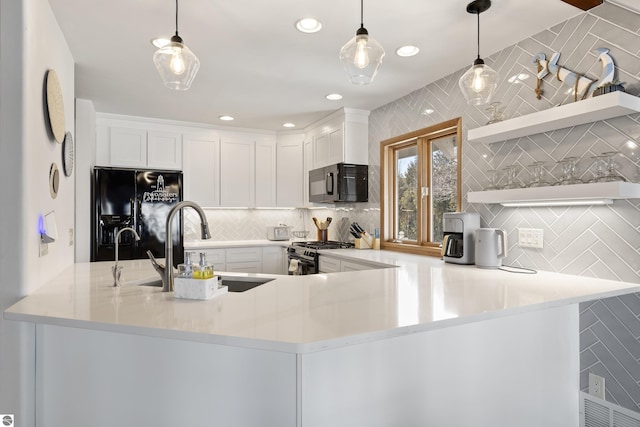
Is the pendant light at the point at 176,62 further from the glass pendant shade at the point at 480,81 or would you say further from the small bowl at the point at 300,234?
the small bowl at the point at 300,234

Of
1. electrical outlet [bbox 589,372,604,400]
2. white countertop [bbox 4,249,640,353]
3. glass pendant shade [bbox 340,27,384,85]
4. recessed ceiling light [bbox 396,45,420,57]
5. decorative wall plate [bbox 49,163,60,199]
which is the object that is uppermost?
recessed ceiling light [bbox 396,45,420,57]

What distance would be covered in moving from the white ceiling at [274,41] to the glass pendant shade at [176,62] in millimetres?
538

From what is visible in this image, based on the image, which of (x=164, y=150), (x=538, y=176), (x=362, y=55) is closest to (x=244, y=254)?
(x=164, y=150)

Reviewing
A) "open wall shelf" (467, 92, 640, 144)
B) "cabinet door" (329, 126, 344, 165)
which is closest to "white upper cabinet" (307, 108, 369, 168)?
"cabinet door" (329, 126, 344, 165)

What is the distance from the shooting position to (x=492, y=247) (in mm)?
2414

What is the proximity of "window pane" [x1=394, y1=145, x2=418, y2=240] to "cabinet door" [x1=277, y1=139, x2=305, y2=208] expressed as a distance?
1.57 m

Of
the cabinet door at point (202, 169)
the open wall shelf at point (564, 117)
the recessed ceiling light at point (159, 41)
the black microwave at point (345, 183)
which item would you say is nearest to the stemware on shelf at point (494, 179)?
the open wall shelf at point (564, 117)

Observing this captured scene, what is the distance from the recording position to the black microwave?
3.88 meters

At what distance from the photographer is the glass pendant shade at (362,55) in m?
1.50

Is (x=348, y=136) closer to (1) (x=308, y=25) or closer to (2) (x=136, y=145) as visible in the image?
(1) (x=308, y=25)

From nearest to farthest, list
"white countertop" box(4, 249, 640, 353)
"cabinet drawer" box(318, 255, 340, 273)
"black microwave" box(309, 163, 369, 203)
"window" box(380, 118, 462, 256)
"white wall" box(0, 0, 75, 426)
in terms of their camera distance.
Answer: "white countertop" box(4, 249, 640, 353) → "white wall" box(0, 0, 75, 426) → "window" box(380, 118, 462, 256) → "cabinet drawer" box(318, 255, 340, 273) → "black microwave" box(309, 163, 369, 203)

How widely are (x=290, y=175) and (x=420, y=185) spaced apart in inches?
81.6

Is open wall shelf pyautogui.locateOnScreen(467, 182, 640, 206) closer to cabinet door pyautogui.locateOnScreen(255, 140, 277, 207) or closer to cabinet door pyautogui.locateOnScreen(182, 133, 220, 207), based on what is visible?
cabinet door pyautogui.locateOnScreen(255, 140, 277, 207)

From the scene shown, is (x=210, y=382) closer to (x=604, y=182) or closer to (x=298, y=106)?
(x=604, y=182)
